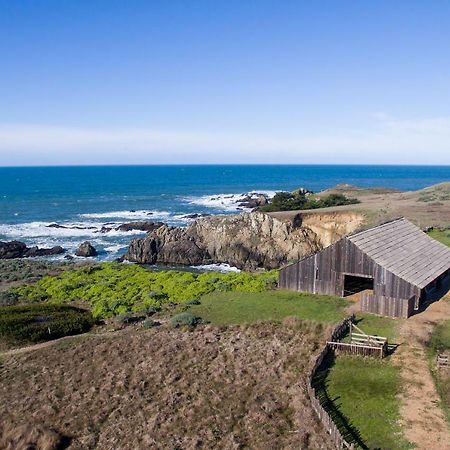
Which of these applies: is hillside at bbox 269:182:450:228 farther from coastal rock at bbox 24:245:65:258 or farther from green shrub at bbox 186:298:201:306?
green shrub at bbox 186:298:201:306

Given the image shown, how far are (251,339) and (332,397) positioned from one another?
277 inches

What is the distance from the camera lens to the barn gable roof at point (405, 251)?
29922 millimetres

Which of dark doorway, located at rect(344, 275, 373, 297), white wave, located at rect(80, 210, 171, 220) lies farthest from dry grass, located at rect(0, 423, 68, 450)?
white wave, located at rect(80, 210, 171, 220)

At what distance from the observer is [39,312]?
3341cm

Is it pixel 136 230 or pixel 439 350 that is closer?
pixel 439 350

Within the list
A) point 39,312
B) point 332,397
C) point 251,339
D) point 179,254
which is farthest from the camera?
point 179,254

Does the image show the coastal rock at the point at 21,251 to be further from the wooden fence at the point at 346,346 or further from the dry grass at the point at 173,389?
the wooden fence at the point at 346,346

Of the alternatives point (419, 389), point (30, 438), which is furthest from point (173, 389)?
point (419, 389)

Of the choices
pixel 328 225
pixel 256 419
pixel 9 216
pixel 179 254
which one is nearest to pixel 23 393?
pixel 256 419

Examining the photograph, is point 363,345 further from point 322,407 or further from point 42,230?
point 42,230

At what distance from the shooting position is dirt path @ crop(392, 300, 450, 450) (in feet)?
56.9

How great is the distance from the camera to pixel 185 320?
2944cm

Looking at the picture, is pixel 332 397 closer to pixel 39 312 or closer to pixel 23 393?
pixel 23 393

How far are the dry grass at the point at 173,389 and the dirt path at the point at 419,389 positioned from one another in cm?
336
